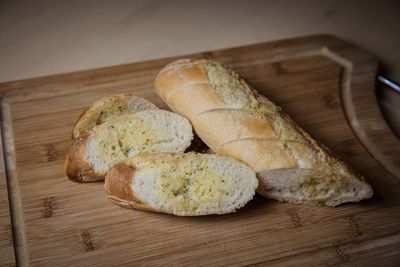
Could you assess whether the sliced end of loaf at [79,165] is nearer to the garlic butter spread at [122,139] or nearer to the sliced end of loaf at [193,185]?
the garlic butter spread at [122,139]

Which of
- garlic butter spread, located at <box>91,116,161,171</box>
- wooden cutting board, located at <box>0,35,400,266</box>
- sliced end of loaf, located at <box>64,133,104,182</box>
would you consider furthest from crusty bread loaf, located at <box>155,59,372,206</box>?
sliced end of loaf, located at <box>64,133,104,182</box>

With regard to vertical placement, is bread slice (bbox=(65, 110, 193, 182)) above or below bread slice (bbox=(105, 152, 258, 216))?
above

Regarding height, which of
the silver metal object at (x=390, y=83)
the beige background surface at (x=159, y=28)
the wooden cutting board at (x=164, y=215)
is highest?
the beige background surface at (x=159, y=28)

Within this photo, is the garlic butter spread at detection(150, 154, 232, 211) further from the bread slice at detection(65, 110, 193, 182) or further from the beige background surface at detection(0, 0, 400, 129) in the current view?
the beige background surface at detection(0, 0, 400, 129)

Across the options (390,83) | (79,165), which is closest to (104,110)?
(79,165)

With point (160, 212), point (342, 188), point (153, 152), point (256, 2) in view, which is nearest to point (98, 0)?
point (256, 2)

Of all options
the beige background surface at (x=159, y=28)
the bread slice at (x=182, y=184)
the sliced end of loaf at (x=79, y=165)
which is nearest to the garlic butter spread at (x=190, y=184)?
the bread slice at (x=182, y=184)
